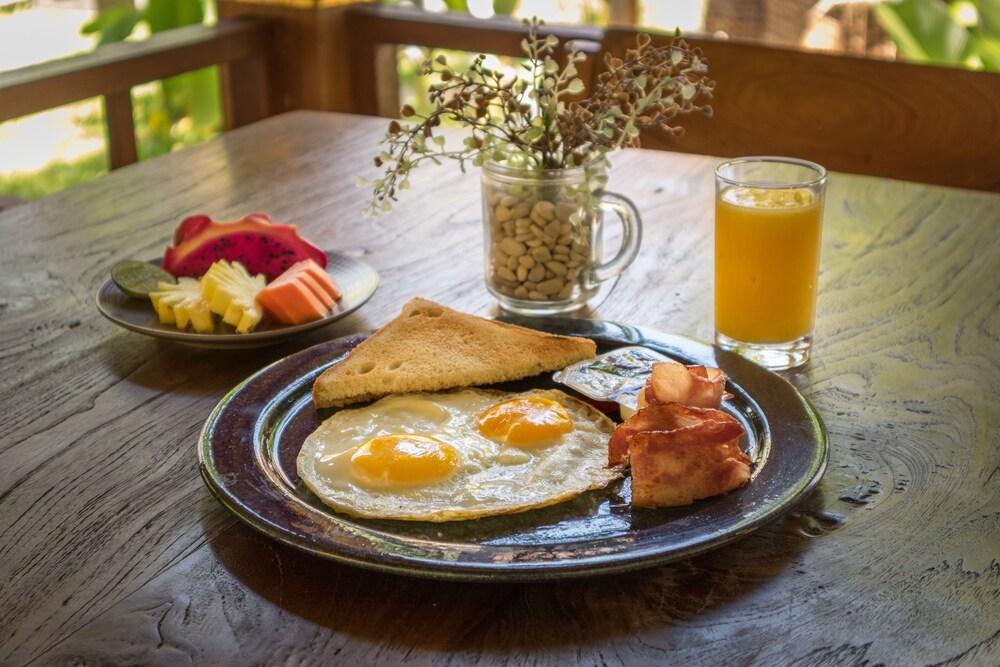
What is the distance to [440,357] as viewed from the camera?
51.2 inches

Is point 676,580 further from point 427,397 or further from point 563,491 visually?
point 427,397

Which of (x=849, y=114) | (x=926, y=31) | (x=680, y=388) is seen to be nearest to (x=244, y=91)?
(x=849, y=114)

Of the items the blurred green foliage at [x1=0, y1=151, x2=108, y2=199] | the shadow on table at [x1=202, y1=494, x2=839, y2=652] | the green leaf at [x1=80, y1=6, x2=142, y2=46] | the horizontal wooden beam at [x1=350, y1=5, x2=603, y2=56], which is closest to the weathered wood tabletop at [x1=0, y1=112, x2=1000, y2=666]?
the shadow on table at [x1=202, y1=494, x2=839, y2=652]

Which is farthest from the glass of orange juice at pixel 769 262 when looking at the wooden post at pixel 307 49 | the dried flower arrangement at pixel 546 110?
the wooden post at pixel 307 49

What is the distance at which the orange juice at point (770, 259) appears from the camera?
1.40 metres

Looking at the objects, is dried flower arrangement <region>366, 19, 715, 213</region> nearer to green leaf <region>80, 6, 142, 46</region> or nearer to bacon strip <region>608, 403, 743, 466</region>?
bacon strip <region>608, 403, 743, 466</region>

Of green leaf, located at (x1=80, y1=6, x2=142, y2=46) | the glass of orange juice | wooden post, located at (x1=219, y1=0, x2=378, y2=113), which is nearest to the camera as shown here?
the glass of orange juice

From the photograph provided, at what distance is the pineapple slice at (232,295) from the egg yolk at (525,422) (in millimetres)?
396

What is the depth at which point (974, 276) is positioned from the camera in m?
1.69

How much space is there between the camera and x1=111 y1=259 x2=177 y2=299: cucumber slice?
1523 mm

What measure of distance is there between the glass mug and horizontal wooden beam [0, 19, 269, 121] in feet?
4.97

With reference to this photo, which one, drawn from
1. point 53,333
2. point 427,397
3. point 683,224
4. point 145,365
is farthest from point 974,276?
point 53,333

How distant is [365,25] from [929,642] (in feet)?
9.48

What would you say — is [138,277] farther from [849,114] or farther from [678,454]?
[849,114]
